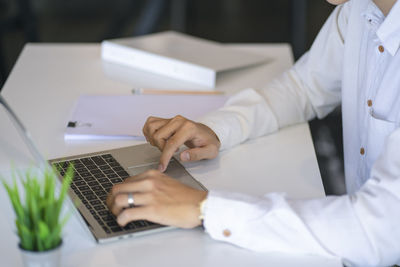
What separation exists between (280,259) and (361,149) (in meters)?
0.45

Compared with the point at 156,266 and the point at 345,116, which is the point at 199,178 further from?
the point at 345,116

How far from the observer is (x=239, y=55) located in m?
1.82

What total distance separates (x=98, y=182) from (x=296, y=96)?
0.57 meters

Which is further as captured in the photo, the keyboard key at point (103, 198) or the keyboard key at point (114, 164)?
the keyboard key at point (114, 164)

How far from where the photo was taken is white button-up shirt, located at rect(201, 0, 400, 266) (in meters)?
0.90

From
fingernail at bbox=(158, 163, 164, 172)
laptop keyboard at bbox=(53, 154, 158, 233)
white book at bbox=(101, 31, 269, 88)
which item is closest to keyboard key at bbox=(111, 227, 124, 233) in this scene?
laptop keyboard at bbox=(53, 154, 158, 233)

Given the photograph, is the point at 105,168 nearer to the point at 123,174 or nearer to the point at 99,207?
the point at 123,174

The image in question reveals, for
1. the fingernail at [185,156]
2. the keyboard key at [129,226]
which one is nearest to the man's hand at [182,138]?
the fingernail at [185,156]

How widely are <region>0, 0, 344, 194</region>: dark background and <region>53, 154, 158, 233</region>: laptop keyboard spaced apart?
8.21ft

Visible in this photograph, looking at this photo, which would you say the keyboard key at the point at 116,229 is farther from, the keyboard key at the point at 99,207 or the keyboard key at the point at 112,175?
the keyboard key at the point at 112,175

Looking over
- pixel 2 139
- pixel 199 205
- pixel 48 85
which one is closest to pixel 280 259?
pixel 199 205

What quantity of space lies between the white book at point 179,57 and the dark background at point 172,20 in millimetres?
1750

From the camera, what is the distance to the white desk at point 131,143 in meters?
0.88

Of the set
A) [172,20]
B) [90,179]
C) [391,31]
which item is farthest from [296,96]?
[172,20]
